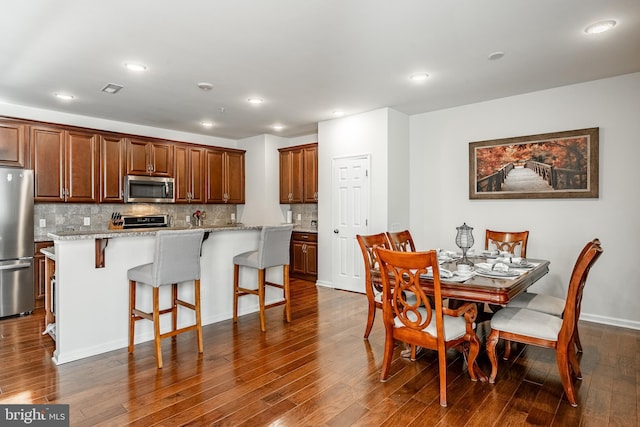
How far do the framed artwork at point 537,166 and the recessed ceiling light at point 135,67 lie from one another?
156 inches

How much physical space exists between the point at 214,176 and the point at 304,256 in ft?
7.30

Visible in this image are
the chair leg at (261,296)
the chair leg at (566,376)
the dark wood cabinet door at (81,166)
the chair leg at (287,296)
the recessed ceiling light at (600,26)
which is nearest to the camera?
the chair leg at (566,376)

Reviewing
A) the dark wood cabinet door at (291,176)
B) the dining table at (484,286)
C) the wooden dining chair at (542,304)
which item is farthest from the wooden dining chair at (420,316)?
the dark wood cabinet door at (291,176)

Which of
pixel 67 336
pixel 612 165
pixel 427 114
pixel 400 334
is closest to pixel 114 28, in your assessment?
pixel 67 336

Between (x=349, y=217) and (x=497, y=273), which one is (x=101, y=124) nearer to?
(x=349, y=217)

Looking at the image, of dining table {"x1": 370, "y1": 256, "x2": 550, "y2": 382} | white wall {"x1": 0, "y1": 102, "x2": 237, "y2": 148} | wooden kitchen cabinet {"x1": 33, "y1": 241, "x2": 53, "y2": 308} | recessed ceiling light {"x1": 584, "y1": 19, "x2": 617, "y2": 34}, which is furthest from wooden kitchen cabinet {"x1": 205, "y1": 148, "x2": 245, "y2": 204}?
recessed ceiling light {"x1": 584, "y1": 19, "x2": 617, "y2": 34}

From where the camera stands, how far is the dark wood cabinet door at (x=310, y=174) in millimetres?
6297

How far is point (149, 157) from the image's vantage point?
5801mm

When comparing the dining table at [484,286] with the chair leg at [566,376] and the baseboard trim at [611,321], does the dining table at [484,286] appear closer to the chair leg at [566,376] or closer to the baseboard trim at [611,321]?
the chair leg at [566,376]

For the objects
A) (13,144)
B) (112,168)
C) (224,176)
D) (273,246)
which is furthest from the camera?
(224,176)

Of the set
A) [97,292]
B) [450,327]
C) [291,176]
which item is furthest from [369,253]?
[291,176]

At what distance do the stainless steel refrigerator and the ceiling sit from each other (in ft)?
3.48

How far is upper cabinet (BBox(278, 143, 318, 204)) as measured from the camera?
632 cm

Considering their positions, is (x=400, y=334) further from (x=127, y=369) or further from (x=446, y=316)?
(x=127, y=369)
